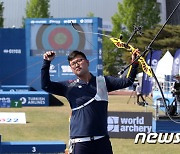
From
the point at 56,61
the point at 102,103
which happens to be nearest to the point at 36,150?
the point at 102,103

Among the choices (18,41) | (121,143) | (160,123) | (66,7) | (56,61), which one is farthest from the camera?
(66,7)

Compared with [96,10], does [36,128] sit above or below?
below

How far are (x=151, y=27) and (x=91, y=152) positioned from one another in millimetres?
50061

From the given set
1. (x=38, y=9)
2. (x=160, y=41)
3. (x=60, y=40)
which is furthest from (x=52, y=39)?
(x=38, y=9)

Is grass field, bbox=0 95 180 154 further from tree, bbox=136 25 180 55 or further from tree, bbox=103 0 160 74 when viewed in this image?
tree, bbox=103 0 160 74

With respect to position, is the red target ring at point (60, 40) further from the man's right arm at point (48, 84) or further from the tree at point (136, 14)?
the man's right arm at point (48, 84)

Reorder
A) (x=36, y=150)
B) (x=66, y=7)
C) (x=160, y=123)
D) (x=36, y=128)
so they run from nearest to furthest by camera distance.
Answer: (x=36, y=150) < (x=160, y=123) < (x=36, y=128) < (x=66, y=7)

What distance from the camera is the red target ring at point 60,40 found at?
36719mm

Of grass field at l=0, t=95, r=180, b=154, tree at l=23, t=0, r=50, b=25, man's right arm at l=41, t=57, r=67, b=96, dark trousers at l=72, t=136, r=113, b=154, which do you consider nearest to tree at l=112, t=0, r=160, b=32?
tree at l=23, t=0, r=50, b=25

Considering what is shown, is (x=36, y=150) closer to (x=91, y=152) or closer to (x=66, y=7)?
(x=91, y=152)

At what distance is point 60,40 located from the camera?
36781 mm

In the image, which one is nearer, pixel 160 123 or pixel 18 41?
pixel 160 123

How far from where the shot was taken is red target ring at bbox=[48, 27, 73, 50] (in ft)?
120

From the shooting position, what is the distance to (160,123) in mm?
15820
